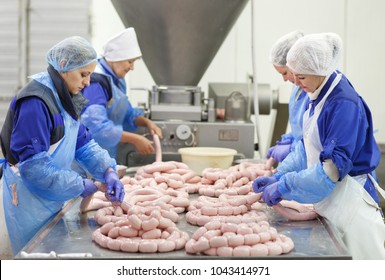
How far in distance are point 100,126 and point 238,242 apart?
5.82 ft

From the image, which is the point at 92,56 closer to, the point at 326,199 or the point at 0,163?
the point at 0,163

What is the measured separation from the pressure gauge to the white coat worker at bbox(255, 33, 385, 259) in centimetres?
142

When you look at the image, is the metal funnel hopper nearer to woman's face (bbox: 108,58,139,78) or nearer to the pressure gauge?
woman's face (bbox: 108,58,139,78)

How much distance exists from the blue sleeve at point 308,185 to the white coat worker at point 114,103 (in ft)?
4.92

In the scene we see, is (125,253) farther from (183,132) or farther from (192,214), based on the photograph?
(183,132)

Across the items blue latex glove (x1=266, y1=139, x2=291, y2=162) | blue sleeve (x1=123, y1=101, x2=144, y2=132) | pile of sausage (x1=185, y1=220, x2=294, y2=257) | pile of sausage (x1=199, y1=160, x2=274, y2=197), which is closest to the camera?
pile of sausage (x1=185, y1=220, x2=294, y2=257)

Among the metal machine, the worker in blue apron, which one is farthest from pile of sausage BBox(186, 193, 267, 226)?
the metal machine

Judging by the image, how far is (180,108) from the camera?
4.11m

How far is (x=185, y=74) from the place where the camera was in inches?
168

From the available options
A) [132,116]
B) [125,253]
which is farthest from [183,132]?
[125,253]

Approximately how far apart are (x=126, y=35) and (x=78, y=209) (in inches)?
60.1

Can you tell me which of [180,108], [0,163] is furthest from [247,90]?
[0,163]

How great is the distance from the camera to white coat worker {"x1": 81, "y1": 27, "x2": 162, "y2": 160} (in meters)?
3.68

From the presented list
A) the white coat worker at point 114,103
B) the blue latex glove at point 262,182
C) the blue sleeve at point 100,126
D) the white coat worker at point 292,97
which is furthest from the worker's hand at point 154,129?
the blue latex glove at point 262,182
